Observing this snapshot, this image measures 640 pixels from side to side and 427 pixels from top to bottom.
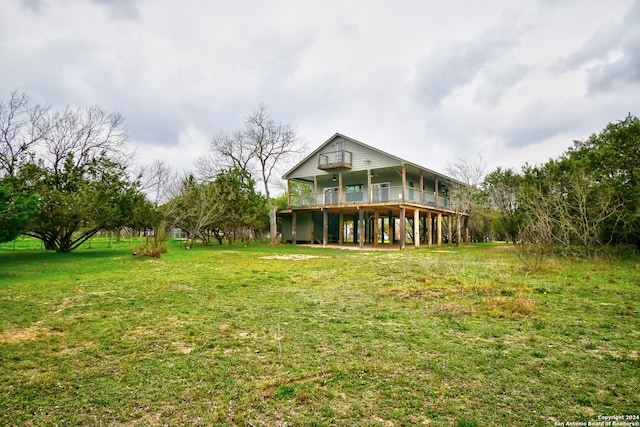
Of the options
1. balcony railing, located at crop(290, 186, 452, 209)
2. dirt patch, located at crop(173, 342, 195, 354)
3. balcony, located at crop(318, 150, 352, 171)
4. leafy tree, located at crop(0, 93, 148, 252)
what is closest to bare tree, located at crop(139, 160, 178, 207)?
leafy tree, located at crop(0, 93, 148, 252)

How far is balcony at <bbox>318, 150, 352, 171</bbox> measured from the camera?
24.9 metres

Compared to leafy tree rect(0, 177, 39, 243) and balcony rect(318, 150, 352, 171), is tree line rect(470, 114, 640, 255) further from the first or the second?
leafy tree rect(0, 177, 39, 243)

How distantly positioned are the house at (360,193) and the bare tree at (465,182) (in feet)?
2.11

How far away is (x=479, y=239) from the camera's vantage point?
40.7 meters

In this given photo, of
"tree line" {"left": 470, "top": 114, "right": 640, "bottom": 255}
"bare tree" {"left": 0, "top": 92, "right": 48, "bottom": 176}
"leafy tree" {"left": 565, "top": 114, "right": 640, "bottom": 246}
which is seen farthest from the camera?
"bare tree" {"left": 0, "top": 92, "right": 48, "bottom": 176}

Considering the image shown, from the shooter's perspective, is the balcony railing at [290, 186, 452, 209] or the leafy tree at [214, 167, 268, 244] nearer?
the balcony railing at [290, 186, 452, 209]

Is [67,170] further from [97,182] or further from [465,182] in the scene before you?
[465,182]

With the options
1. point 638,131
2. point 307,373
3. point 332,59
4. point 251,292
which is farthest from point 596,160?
point 307,373

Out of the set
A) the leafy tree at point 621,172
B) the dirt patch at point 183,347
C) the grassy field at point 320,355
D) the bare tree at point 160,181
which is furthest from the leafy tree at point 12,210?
the bare tree at point 160,181

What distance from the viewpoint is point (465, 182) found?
106ft

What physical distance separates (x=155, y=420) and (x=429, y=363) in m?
2.59

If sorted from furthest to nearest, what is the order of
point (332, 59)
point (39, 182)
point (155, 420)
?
point (332, 59) < point (39, 182) < point (155, 420)

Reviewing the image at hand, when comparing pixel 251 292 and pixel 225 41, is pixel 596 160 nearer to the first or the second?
pixel 251 292

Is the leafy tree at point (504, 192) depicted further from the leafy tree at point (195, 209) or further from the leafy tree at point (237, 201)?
the leafy tree at point (195, 209)
